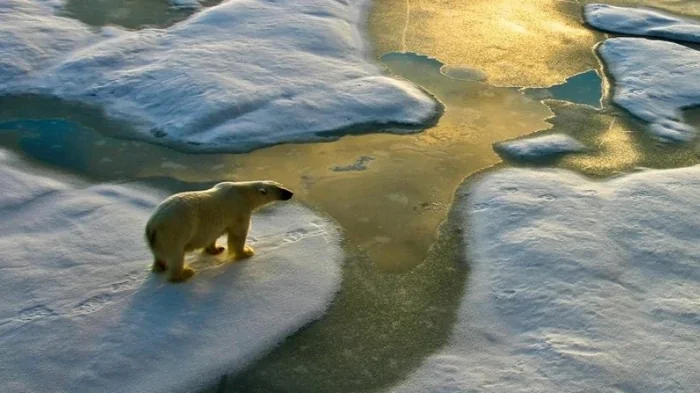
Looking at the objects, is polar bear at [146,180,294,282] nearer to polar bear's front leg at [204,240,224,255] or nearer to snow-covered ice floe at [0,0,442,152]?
polar bear's front leg at [204,240,224,255]

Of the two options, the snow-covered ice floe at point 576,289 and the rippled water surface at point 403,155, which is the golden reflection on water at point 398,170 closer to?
the rippled water surface at point 403,155

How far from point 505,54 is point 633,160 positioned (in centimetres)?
270

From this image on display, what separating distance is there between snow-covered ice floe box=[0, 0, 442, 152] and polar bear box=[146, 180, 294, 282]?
162cm

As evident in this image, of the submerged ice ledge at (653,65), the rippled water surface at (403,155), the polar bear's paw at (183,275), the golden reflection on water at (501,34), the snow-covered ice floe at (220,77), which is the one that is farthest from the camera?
the golden reflection on water at (501,34)

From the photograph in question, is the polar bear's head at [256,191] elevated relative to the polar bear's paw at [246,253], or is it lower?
elevated

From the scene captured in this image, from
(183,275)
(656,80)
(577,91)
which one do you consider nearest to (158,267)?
(183,275)

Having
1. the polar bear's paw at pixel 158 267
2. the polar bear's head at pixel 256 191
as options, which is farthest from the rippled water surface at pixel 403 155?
the polar bear's paw at pixel 158 267

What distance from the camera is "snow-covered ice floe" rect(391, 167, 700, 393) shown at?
12.4 ft

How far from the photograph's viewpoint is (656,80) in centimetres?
759

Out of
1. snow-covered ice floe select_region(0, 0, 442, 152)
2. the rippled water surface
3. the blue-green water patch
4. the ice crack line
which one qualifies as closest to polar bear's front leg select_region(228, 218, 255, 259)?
the rippled water surface

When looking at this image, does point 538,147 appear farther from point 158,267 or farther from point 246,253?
point 158,267

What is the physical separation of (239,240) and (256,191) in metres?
0.32

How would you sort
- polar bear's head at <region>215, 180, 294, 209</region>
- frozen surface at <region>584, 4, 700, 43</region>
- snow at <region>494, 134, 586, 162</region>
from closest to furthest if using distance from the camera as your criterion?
polar bear's head at <region>215, 180, 294, 209</region> → snow at <region>494, 134, 586, 162</region> → frozen surface at <region>584, 4, 700, 43</region>

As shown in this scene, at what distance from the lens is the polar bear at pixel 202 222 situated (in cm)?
409
